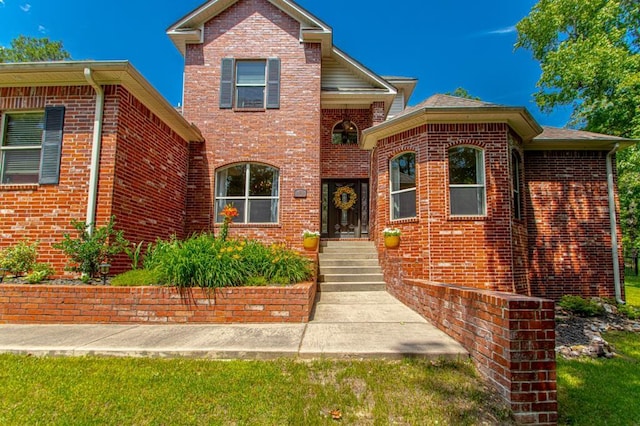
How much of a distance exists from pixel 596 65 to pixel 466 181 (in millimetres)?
10936

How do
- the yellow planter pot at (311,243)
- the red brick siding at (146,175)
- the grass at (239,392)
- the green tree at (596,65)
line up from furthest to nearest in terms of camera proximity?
the green tree at (596,65), the yellow planter pot at (311,243), the red brick siding at (146,175), the grass at (239,392)

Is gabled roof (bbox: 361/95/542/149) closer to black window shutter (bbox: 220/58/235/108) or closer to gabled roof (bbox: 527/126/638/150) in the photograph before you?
gabled roof (bbox: 527/126/638/150)

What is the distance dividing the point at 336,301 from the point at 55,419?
14.7ft

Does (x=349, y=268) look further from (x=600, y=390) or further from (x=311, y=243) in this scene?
(x=600, y=390)

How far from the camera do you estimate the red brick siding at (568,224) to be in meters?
8.16

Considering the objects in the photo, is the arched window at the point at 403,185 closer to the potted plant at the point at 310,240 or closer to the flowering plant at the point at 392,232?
the flowering plant at the point at 392,232

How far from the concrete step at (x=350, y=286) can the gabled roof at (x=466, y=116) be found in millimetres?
3705

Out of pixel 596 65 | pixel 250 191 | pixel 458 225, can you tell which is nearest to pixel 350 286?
pixel 458 225

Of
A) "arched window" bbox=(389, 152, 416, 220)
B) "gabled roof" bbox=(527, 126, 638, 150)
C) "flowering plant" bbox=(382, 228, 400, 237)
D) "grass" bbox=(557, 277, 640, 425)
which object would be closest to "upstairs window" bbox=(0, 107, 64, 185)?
"flowering plant" bbox=(382, 228, 400, 237)

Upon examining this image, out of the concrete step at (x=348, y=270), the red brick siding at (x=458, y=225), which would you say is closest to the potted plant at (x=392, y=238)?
the red brick siding at (x=458, y=225)

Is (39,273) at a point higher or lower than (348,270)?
higher

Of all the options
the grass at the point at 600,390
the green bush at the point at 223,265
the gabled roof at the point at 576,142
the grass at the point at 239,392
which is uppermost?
the gabled roof at the point at 576,142

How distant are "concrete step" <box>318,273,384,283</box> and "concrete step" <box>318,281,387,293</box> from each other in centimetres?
18

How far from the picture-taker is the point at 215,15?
379 inches
